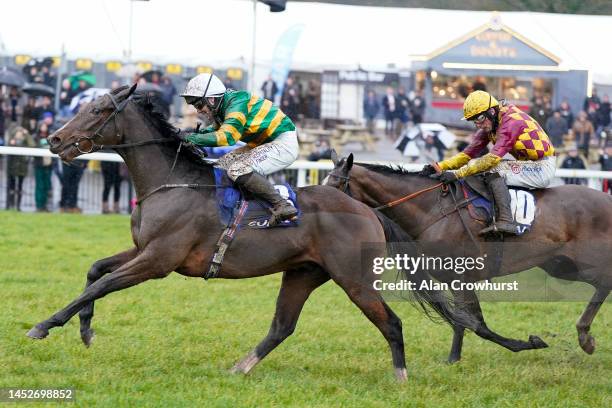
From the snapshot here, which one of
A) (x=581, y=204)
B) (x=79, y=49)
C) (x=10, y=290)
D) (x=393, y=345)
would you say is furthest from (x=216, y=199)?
(x=79, y=49)

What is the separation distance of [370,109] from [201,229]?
1365cm

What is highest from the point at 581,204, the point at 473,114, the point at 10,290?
the point at 473,114

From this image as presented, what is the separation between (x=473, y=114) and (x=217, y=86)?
6.82 ft

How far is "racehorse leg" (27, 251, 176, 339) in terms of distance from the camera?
609cm

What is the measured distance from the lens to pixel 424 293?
6.86 meters

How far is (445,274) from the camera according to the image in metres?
7.40

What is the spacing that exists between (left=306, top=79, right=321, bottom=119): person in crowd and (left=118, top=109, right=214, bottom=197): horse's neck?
1266 cm

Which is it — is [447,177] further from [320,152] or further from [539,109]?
[539,109]

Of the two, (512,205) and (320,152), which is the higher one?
(512,205)

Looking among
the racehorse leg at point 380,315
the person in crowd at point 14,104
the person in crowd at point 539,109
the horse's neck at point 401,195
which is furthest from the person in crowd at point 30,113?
the racehorse leg at point 380,315

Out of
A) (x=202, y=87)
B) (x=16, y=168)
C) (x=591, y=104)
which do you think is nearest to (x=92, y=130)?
(x=202, y=87)

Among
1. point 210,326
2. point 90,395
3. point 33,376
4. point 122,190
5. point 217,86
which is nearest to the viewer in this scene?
point 90,395

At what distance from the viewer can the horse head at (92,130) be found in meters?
6.61

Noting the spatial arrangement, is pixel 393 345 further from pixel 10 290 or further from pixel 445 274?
pixel 10 290
